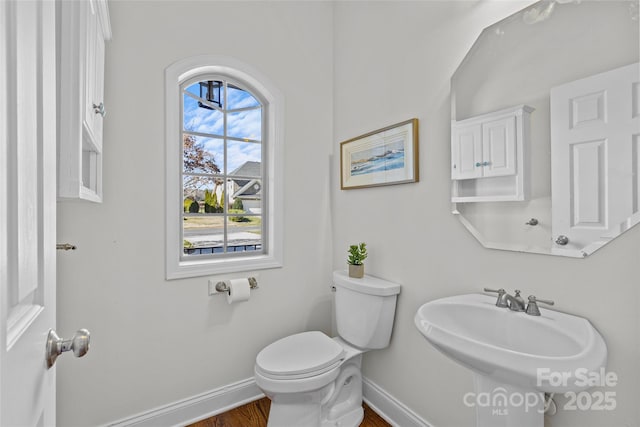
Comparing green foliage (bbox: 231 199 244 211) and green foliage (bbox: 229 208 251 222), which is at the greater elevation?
green foliage (bbox: 231 199 244 211)

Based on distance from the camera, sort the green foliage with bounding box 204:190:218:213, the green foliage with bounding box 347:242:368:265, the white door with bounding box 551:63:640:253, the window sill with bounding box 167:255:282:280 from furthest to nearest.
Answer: the green foliage with bounding box 204:190:218:213
the green foliage with bounding box 347:242:368:265
the window sill with bounding box 167:255:282:280
the white door with bounding box 551:63:640:253

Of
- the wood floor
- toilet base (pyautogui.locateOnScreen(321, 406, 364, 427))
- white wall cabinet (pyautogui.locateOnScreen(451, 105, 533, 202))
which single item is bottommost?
the wood floor

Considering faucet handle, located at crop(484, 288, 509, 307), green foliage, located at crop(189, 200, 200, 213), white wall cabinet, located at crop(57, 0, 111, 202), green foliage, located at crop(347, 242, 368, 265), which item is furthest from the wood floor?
white wall cabinet, located at crop(57, 0, 111, 202)

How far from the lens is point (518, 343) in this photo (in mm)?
1055

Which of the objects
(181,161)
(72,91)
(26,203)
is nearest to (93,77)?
(72,91)

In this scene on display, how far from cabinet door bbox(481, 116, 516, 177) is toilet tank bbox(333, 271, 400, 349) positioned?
75cm

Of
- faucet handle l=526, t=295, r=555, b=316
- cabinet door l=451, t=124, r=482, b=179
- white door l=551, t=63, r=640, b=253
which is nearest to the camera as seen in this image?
white door l=551, t=63, r=640, b=253

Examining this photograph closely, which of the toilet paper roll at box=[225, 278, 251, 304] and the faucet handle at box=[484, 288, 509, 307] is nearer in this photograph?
the faucet handle at box=[484, 288, 509, 307]

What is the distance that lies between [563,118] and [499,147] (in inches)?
8.4

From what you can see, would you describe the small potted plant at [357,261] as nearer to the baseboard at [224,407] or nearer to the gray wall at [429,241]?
the gray wall at [429,241]

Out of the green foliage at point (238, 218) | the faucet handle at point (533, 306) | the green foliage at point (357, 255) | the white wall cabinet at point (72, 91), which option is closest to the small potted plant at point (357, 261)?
the green foliage at point (357, 255)

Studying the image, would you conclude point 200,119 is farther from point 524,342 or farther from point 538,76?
point 524,342

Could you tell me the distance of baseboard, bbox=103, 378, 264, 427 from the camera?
159cm

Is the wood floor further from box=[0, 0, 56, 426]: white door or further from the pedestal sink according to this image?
box=[0, 0, 56, 426]: white door
